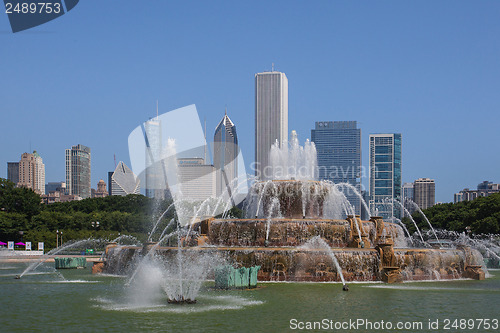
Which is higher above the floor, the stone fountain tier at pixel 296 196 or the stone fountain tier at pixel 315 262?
the stone fountain tier at pixel 296 196

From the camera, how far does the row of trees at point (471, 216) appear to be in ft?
220

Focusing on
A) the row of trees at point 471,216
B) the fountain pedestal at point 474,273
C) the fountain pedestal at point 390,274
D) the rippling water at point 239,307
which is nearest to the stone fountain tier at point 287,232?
the fountain pedestal at point 390,274

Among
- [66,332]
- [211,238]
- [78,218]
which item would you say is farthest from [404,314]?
[78,218]

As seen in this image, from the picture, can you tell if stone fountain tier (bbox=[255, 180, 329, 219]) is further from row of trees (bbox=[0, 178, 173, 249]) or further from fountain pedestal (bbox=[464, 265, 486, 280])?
row of trees (bbox=[0, 178, 173, 249])

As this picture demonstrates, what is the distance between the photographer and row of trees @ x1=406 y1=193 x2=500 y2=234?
67137 mm

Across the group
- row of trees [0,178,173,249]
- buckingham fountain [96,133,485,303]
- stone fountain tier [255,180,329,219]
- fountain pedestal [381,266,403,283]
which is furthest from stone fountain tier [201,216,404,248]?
row of trees [0,178,173,249]

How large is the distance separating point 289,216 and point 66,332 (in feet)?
75.5

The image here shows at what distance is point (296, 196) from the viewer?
35.1 metres

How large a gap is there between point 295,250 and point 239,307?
7825 mm

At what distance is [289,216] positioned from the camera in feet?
117

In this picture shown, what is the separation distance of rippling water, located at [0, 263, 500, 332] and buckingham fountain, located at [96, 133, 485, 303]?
4.15 ft

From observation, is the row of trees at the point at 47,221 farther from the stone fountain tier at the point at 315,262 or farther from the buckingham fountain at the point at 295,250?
the stone fountain tier at the point at 315,262

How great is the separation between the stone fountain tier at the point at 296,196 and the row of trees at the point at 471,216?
38187 mm

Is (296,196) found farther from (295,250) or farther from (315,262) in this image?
(315,262)
